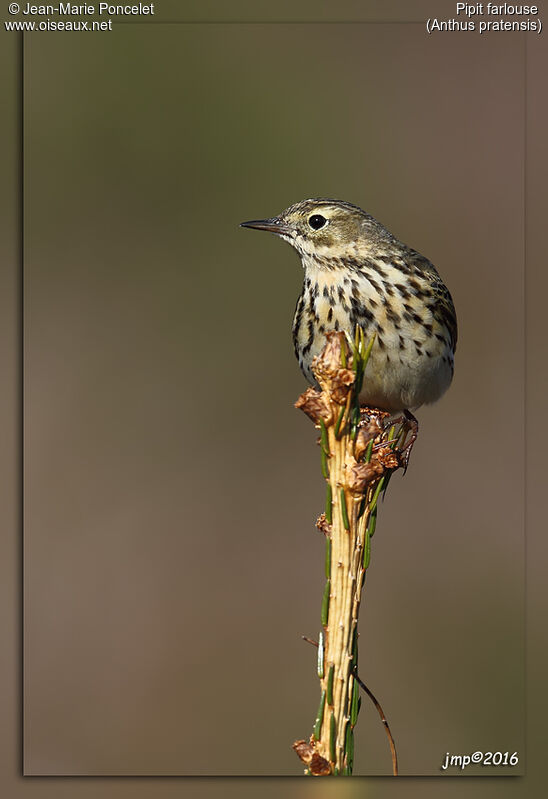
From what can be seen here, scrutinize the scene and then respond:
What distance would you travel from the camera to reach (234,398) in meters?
5.20

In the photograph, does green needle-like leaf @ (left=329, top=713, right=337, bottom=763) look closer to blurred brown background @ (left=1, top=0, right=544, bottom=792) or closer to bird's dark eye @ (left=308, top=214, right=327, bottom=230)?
blurred brown background @ (left=1, top=0, right=544, bottom=792)

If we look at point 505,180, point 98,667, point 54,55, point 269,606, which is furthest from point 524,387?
point 54,55

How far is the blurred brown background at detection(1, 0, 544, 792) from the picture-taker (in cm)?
399

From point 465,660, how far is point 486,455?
35.6 inches

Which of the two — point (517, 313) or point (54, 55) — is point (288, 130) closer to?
point (54, 55)

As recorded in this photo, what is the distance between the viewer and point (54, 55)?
414cm

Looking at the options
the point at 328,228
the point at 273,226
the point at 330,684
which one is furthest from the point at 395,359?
the point at 330,684

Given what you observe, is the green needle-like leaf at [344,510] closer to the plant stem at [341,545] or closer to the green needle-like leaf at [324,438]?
the plant stem at [341,545]

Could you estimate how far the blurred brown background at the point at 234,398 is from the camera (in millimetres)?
3988

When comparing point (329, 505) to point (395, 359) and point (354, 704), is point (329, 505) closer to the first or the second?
point (354, 704)

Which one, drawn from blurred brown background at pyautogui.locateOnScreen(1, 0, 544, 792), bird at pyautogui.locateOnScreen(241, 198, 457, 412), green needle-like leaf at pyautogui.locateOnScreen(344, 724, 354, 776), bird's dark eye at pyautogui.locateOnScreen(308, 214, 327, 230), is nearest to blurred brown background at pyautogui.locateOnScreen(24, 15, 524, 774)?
blurred brown background at pyautogui.locateOnScreen(1, 0, 544, 792)

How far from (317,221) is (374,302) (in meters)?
0.56

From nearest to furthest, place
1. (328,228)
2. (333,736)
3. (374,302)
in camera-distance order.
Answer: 1. (333,736)
2. (374,302)
3. (328,228)

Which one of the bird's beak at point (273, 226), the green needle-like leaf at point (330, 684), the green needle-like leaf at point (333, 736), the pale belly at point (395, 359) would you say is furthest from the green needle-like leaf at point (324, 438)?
the bird's beak at point (273, 226)
